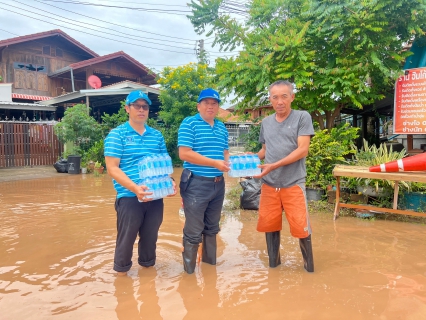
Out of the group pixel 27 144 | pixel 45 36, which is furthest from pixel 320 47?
pixel 45 36

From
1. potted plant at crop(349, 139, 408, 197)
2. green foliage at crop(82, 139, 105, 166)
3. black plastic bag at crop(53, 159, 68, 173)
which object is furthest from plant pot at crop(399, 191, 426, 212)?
black plastic bag at crop(53, 159, 68, 173)

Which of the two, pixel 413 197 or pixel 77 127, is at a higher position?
pixel 77 127

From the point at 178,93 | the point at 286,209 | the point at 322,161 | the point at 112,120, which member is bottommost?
the point at 286,209

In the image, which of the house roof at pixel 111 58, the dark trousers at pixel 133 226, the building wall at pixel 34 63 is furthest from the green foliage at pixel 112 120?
the dark trousers at pixel 133 226

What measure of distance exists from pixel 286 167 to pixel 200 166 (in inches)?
32.9

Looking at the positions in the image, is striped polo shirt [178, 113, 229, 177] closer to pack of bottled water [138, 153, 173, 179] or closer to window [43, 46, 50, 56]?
pack of bottled water [138, 153, 173, 179]

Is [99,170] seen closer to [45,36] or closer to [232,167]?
[232,167]

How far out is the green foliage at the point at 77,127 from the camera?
12039 mm

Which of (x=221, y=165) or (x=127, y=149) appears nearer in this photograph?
(x=127, y=149)

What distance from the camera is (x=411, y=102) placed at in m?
6.25

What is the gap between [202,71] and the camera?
14586 millimetres

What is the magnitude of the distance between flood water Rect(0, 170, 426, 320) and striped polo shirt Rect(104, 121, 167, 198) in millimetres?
954

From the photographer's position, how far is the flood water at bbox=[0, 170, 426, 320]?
2650mm

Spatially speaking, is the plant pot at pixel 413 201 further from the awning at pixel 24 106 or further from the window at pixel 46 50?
the window at pixel 46 50
